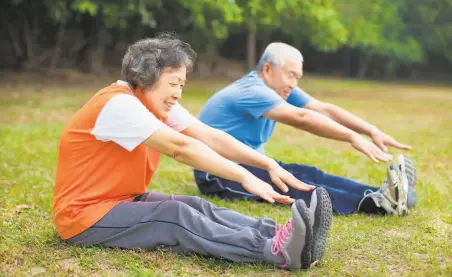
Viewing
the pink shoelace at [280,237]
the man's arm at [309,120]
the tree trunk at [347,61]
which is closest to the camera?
the pink shoelace at [280,237]

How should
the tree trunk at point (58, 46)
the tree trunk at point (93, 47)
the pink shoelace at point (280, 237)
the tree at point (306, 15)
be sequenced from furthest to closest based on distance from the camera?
the tree trunk at point (93, 47), the tree trunk at point (58, 46), the tree at point (306, 15), the pink shoelace at point (280, 237)

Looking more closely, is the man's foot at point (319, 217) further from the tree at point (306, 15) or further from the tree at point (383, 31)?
the tree at point (383, 31)

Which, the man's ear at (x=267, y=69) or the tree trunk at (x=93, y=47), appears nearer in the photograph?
the man's ear at (x=267, y=69)

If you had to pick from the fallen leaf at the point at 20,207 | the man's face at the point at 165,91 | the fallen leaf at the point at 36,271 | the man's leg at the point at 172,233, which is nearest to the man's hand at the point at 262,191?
the man's leg at the point at 172,233

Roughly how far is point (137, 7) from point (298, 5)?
4.54 meters

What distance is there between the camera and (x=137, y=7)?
17.1 metres

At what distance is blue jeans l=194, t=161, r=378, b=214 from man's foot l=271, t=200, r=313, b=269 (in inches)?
59.2

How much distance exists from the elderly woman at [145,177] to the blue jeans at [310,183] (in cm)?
128

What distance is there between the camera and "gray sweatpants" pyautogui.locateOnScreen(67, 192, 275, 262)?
3607 millimetres

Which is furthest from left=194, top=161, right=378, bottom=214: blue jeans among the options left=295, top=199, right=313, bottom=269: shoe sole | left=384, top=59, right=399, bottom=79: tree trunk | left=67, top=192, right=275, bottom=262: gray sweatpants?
left=384, top=59, right=399, bottom=79: tree trunk

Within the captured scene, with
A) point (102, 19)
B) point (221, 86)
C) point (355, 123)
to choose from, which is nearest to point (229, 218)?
point (355, 123)

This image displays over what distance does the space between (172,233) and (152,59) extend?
993mm

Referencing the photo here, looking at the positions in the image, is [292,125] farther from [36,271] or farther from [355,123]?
[36,271]

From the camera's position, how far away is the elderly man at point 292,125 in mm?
4863
